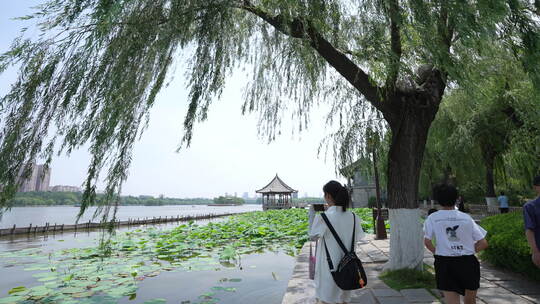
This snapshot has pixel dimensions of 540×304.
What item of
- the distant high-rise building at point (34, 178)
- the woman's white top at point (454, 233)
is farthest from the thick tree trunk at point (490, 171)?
the distant high-rise building at point (34, 178)

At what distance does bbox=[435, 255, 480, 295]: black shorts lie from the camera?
2.32 m

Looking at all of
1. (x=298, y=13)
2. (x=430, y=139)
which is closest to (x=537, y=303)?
(x=298, y=13)

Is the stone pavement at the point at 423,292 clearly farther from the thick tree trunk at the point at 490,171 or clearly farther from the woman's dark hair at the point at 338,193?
the thick tree trunk at the point at 490,171

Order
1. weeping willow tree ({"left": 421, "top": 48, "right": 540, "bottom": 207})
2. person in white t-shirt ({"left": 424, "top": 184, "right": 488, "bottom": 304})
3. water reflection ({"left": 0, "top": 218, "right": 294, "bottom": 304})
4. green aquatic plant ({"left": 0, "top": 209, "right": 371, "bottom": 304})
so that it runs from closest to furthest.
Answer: person in white t-shirt ({"left": 424, "top": 184, "right": 488, "bottom": 304}), water reflection ({"left": 0, "top": 218, "right": 294, "bottom": 304}), green aquatic plant ({"left": 0, "top": 209, "right": 371, "bottom": 304}), weeping willow tree ({"left": 421, "top": 48, "right": 540, "bottom": 207})

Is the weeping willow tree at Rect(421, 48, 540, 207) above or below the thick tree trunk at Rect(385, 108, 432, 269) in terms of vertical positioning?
above

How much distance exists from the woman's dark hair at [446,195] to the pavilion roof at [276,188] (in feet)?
105

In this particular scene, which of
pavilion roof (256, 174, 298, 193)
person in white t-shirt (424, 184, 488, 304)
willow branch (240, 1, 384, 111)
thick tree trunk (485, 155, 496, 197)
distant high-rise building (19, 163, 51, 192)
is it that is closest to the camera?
person in white t-shirt (424, 184, 488, 304)

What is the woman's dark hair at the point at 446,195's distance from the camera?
2.43 meters

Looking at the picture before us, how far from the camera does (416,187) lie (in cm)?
443

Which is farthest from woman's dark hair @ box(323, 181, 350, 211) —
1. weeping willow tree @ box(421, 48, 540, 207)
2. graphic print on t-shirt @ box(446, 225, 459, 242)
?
weeping willow tree @ box(421, 48, 540, 207)

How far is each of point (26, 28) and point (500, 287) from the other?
21.0 ft

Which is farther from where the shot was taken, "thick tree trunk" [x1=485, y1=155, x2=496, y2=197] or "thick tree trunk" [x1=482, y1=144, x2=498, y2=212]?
"thick tree trunk" [x1=485, y1=155, x2=496, y2=197]

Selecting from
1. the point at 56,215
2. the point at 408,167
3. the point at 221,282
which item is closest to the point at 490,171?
the point at 408,167

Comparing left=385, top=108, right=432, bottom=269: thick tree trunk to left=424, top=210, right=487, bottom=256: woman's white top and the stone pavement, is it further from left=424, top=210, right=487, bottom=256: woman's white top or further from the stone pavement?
left=424, top=210, right=487, bottom=256: woman's white top
